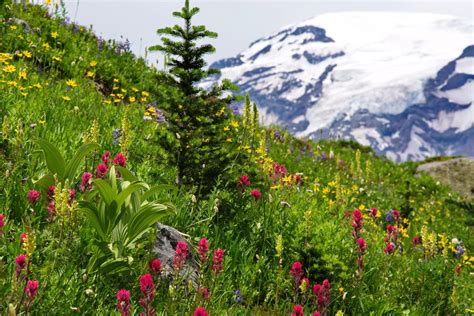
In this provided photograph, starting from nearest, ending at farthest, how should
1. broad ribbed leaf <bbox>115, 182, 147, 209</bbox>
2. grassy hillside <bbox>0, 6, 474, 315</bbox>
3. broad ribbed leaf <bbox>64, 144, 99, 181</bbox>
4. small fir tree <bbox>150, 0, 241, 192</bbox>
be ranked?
grassy hillside <bbox>0, 6, 474, 315</bbox> → broad ribbed leaf <bbox>115, 182, 147, 209</bbox> → broad ribbed leaf <bbox>64, 144, 99, 181</bbox> → small fir tree <bbox>150, 0, 241, 192</bbox>

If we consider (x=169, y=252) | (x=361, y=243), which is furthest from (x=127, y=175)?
(x=361, y=243)

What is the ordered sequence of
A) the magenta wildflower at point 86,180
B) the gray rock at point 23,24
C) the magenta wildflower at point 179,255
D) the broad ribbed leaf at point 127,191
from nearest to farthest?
the magenta wildflower at point 179,255
the broad ribbed leaf at point 127,191
the magenta wildflower at point 86,180
the gray rock at point 23,24

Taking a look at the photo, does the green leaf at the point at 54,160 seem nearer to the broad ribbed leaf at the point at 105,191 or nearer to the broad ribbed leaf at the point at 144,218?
the broad ribbed leaf at the point at 105,191

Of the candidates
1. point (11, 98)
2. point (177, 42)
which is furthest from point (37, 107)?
point (177, 42)

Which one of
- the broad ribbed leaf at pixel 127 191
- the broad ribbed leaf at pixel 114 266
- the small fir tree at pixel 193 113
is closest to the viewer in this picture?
the broad ribbed leaf at pixel 114 266

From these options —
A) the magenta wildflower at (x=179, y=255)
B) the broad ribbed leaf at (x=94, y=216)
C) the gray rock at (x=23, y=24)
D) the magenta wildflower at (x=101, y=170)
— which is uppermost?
the gray rock at (x=23, y=24)

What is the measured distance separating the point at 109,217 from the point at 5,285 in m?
0.89

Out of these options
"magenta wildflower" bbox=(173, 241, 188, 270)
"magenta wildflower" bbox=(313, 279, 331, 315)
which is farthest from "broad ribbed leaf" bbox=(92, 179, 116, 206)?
"magenta wildflower" bbox=(313, 279, 331, 315)

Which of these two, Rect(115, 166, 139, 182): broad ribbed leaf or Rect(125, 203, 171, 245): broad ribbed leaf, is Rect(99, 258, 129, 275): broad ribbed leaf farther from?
Rect(115, 166, 139, 182): broad ribbed leaf

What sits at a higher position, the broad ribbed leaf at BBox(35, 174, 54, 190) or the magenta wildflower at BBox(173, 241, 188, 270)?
the broad ribbed leaf at BBox(35, 174, 54, 190)

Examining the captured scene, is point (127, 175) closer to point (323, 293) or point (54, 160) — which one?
point (54, 160)

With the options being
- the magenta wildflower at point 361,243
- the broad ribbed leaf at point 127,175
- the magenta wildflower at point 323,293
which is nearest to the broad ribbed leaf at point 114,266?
the broad ribbed leaf at point 127,175

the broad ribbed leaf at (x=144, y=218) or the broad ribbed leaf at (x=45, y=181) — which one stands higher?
the broad ribbed leaf at (x=45, y=181)

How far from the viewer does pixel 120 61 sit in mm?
11602
